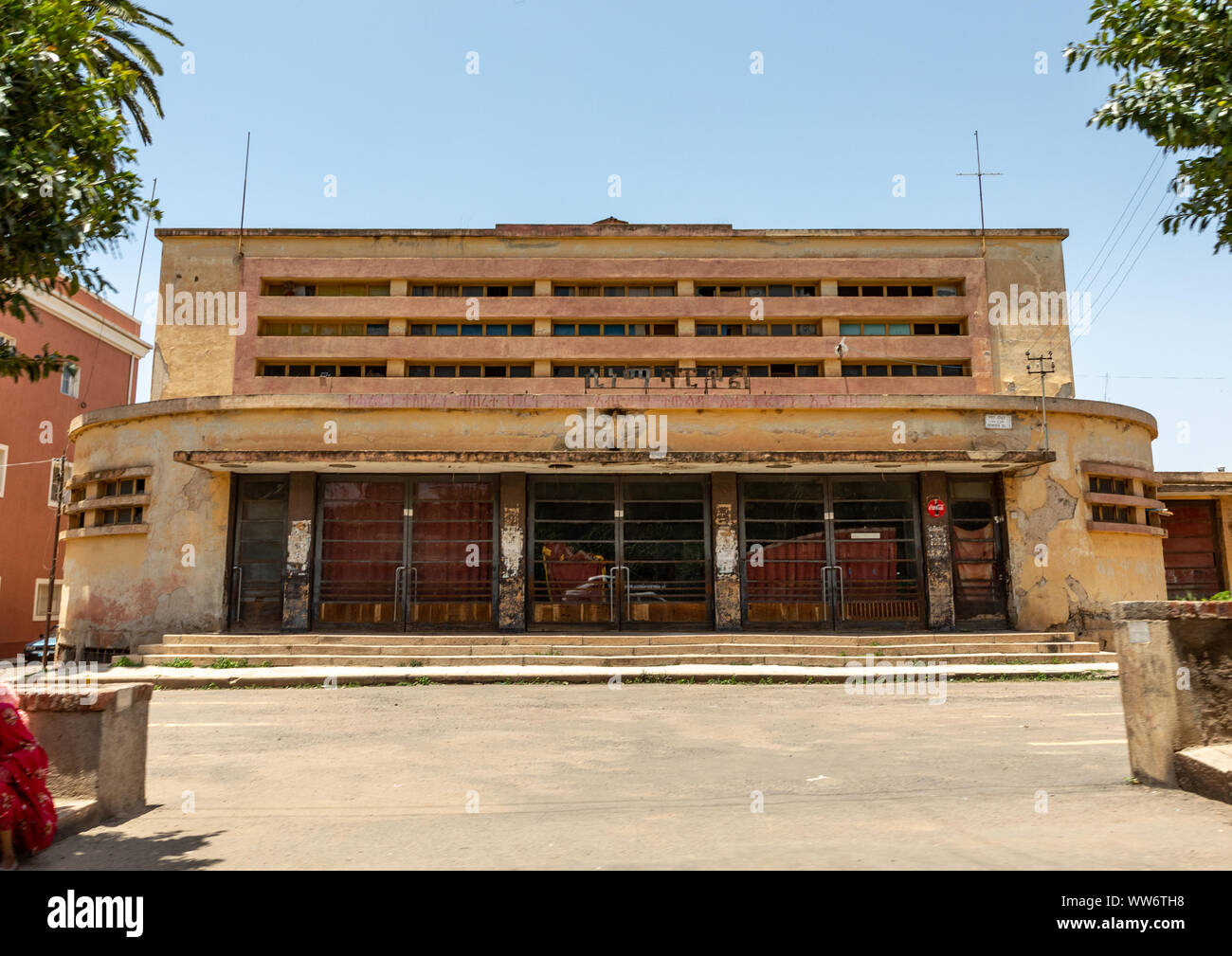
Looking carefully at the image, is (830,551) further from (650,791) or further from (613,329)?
(613,329)

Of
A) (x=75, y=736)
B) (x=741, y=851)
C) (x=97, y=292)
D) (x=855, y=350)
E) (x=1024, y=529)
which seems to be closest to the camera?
(x=741, y=851)

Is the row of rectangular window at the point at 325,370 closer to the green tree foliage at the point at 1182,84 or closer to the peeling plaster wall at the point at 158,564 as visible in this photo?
the peeling plaster wall at the point at 158,564

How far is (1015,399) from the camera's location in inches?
691

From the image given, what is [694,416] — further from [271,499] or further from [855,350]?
[855,350]

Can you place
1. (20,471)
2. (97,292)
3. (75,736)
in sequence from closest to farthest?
(75,736) < (97,292) < (20,471)

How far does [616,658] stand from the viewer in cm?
1482

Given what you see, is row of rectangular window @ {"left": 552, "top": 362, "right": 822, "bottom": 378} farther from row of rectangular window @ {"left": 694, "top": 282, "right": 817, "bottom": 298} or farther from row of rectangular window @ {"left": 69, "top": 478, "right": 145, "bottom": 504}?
row of rectangular window @ {"left": 69, "top": 478, "right": 145, "bottom": 504}

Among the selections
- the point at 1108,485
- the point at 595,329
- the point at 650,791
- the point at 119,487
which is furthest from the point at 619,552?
the point at 595,329

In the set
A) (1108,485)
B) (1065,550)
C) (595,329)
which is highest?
(595,329)

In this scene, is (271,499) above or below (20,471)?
below

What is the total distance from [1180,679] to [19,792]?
6.95 meters

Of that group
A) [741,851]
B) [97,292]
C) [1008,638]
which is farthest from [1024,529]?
[97,292]

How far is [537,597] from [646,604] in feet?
7.07

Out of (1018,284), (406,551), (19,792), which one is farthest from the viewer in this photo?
(1018,284)
